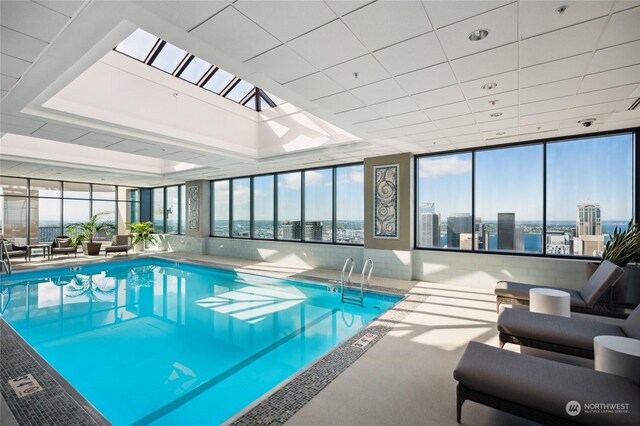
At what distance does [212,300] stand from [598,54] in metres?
6.26

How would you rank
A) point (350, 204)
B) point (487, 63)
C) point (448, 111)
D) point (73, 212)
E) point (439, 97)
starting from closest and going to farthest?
point (487, 63) → point (439, 97) → point (448, 111) → point (350, 204) → point (73, 212)

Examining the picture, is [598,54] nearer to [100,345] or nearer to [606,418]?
[606,418]

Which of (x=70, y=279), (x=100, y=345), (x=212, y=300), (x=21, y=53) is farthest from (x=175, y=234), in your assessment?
(x=21, y=53)

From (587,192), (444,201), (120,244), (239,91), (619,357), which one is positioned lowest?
(120,244)

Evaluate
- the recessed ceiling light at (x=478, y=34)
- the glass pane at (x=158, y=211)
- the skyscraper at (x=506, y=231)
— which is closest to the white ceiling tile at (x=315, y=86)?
the recessed ceiling light at (x=478, y=34)

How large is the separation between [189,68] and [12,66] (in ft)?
12.2

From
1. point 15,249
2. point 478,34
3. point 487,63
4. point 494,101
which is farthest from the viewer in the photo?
point 15,249

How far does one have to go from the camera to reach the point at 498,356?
218 cm

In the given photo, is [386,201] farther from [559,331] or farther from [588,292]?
[559,331]

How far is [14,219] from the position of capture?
1027cm

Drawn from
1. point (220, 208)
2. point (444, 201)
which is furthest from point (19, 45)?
point (220, 208)

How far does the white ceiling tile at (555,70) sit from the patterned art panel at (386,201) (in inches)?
143

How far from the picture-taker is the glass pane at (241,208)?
33.7ft

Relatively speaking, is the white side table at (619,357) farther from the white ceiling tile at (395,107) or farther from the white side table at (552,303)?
the white ceiling tile at (395,107)
